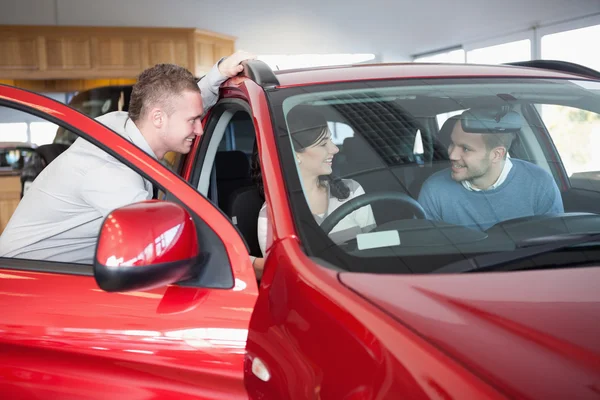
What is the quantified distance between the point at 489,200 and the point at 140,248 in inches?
29.0

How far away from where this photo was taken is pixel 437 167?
156cm

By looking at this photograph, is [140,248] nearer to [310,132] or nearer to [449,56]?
[310,132]

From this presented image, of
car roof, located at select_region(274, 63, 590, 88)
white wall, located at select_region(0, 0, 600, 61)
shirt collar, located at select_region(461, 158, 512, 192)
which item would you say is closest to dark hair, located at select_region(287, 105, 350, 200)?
car roof, located at select_region(274, 63, 590, 88)

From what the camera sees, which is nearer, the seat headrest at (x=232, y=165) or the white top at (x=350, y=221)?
the white top at (x=350, y=221)

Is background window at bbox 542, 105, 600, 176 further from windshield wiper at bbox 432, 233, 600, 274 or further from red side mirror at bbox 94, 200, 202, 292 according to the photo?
red side mirror at bbox 94, 200, 202, 292

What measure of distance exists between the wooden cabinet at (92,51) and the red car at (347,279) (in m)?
8.57

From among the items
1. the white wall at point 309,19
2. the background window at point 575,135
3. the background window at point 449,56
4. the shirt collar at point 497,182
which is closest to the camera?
the shirt collar at point 497,182

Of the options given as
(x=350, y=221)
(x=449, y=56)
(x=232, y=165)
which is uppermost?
(x=449, y=56)

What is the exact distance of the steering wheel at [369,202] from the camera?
1309 millimetres

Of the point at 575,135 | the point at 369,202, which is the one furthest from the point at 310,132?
the point at 575,135

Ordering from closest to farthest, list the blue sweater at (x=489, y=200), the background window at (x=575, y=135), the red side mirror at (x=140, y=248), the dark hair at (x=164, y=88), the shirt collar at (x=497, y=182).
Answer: the red side mirror at (x=140, y=248) < the blue sweater at (x=489, y=200) < the shirt collar at (x=497, y=182) < the background window at (x=575, y=135) < the dark hair at (x=164, y=88)

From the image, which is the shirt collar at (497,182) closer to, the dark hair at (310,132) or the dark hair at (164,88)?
the dark hair at (310,132)

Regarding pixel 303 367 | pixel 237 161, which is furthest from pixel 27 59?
pixel 303 367

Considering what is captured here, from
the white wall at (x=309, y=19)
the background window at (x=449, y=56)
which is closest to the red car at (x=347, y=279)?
the white wall at (x=309, y=19)
